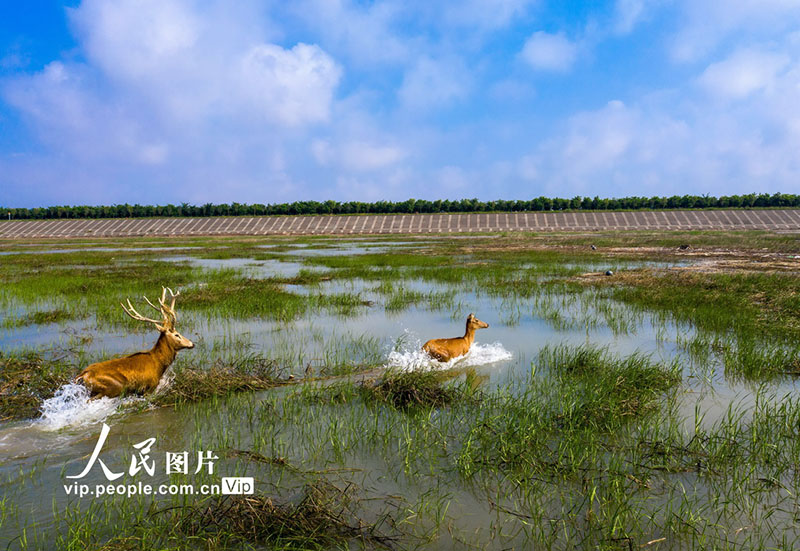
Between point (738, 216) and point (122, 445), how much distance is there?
7657 centimetres

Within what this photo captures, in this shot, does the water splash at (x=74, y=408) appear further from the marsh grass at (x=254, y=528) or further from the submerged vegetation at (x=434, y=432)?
the marsh grass at (x=254, y=528)

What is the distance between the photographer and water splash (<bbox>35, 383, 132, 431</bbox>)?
5.52 metres

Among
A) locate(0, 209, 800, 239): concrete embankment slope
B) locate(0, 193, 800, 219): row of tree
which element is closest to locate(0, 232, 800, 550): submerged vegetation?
locate(0, 209, 800, 239): concrete embankment slope

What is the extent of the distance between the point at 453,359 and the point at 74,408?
5.69 m

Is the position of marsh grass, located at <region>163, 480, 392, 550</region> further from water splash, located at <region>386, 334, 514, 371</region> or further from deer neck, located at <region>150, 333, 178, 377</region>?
water splash, located at <region>386, 334, 514, 371</region>

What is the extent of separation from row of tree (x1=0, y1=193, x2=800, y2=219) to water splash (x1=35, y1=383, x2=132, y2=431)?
8753cm

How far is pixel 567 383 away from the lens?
21.6 feet

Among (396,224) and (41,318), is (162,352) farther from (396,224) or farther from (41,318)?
(396,224)

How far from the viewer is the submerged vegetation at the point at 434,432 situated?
3443 mm

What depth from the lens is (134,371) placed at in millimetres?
6160

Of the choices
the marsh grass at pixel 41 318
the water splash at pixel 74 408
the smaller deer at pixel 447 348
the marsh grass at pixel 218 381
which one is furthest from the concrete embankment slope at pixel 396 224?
the water splash at pixel 74 408

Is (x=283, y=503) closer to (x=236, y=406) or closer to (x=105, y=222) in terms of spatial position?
(x=236, y=406)

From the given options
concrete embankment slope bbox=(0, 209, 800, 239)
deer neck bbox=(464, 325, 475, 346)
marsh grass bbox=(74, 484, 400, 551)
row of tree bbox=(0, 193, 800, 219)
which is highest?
row of tree bbox=(0, 193, 800, 219)

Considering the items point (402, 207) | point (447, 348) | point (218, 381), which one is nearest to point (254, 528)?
point (218, 381)
